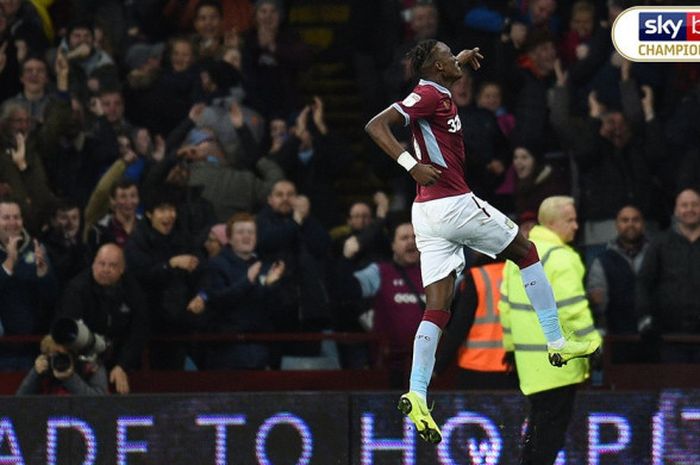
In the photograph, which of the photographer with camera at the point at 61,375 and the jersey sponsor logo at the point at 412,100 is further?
A: the photographer with camera at the point at 61,375

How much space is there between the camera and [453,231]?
35.3 feet

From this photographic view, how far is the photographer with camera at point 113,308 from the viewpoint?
13625mm

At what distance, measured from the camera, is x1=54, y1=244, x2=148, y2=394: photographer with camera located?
13625 mm

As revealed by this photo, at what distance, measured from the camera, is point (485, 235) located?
1084 centimetres

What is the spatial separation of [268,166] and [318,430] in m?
3.51

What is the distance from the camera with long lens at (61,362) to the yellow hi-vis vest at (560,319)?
3.19 m

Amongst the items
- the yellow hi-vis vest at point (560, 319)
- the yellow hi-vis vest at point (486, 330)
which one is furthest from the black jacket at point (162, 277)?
the yellow hi-vis vest at point (560, 319)

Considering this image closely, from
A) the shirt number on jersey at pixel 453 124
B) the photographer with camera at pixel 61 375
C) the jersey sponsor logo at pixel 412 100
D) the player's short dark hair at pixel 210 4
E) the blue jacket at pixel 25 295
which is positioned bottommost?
the photographer with camera at pixel 61 375

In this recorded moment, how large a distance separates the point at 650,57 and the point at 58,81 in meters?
5.03

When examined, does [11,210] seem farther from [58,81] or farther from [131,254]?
[58,81]

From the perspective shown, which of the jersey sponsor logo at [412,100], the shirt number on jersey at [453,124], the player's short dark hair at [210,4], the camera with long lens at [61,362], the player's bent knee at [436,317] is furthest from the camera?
the player's short dark hair at [210,4]

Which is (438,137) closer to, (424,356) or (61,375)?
(424,356)

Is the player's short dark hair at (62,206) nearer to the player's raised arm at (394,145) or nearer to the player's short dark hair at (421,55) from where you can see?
the player's short dark hair at (421,55)
